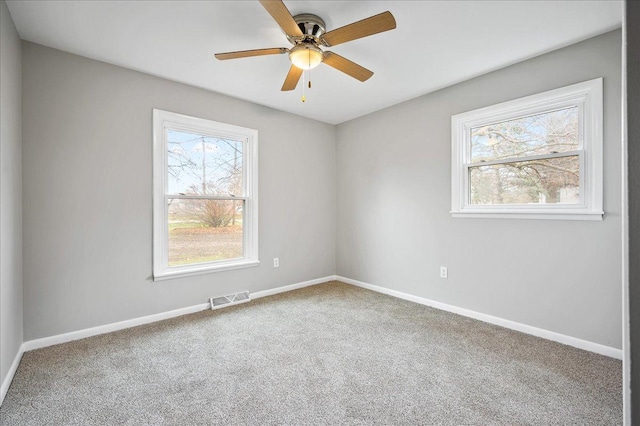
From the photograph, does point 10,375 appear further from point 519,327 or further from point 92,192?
point 519,327

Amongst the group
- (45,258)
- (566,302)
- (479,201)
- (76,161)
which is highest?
(76,161)

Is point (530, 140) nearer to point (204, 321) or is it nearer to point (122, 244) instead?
point (204, 321)

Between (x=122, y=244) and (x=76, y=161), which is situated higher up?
(x=76, y=161)

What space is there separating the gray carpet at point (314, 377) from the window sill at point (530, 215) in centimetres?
104

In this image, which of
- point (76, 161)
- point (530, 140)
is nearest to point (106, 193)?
point (76, 161)

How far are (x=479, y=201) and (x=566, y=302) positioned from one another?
112 centimetres

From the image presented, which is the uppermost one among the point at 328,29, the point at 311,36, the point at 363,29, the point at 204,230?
the point at 328,29

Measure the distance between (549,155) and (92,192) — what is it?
397 cm

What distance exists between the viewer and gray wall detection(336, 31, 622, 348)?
7.41 ft

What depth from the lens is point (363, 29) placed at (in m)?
1.80

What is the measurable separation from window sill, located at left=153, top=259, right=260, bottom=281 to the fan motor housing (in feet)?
7.94

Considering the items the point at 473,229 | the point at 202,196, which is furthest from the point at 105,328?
the point at 473,229

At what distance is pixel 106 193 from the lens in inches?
105

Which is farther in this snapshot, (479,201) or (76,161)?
(479,201)
